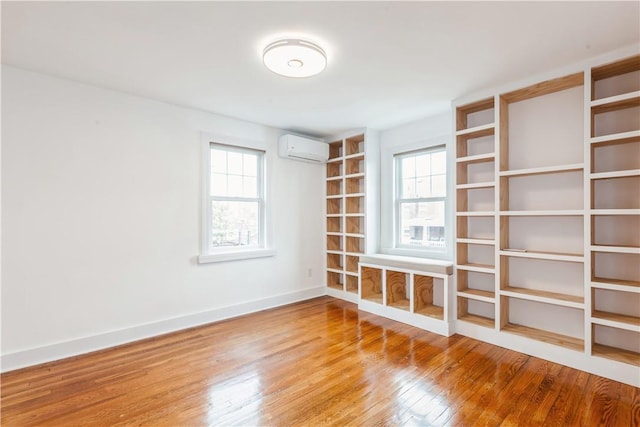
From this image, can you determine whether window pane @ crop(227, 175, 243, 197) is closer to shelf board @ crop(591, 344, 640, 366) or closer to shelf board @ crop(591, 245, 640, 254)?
shelf board @ crop(591, 245, 640, 254)

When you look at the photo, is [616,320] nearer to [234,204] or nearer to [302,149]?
[302,149]

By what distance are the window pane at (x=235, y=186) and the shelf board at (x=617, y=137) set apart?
3618mm

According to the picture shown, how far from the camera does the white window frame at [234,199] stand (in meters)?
3.60

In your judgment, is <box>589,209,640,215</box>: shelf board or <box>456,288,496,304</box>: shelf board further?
<box>456,288,496,304</box>: shelf board


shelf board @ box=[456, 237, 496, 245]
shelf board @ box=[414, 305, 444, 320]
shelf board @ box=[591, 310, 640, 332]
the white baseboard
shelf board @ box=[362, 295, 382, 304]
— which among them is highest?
shelf board @ box=[456, 237, 496, 245]

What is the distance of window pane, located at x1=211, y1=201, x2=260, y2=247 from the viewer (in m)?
3.79

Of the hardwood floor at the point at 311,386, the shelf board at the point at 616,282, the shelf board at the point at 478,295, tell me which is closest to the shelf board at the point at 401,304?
the hardwood floor at the point at 311,386

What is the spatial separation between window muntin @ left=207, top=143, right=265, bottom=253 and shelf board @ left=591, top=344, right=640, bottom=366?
3625 mm

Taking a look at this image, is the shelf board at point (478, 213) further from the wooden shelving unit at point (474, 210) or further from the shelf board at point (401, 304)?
the shelf board at point (401, 304)

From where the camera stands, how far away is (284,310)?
4.06m

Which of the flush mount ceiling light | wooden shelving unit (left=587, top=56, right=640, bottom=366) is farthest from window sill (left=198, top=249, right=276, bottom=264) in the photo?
wooden shelving unit (left=587, top=56, right=640, bottom=366)

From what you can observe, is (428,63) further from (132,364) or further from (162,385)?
(132,364)

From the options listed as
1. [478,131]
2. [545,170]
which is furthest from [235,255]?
[545,170]

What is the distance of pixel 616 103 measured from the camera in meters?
2.34
